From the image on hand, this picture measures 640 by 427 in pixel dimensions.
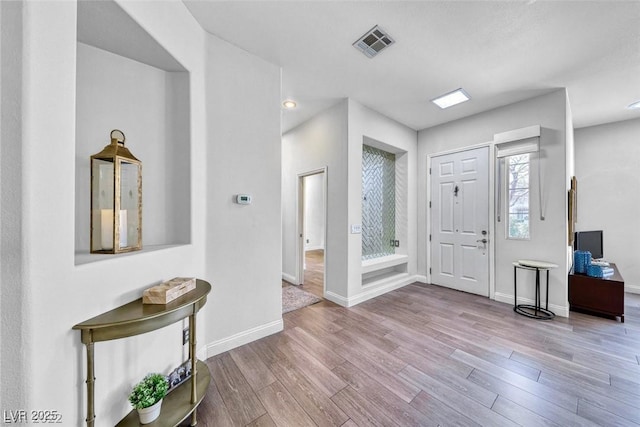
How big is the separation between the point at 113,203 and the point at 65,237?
404 millimetres

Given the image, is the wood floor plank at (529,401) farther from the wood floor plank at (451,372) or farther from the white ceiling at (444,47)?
the white ceiling at (444,47)

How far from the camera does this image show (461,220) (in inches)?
155

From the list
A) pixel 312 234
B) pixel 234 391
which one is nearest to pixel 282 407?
pixel 234 391

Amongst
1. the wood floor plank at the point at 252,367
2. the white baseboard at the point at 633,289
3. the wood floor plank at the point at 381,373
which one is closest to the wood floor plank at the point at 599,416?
the wood floor plank at the point at 381,373

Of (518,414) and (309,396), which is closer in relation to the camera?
(518,414)

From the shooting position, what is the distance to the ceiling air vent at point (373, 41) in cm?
208

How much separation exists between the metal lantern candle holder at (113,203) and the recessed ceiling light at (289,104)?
233cm

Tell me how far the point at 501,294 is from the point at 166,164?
454 cm

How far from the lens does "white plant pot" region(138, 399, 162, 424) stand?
125 centimetres

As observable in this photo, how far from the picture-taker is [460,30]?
2061mm

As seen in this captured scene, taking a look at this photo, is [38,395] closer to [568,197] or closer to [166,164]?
[166,164]

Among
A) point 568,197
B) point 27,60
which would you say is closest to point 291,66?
point 27,60

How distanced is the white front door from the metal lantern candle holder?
14.1ft

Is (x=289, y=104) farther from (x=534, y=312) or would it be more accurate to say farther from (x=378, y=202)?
(x=534, y=312)
